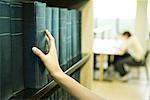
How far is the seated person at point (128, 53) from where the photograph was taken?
14.6 feet

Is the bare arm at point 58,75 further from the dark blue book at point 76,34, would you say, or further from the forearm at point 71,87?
the dark blue book at point 76,34

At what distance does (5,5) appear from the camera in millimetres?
784

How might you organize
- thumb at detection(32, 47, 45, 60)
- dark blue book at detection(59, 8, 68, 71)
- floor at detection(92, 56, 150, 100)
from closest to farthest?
thumb at detection(32, 47, 45, 60) < dark blue book at detection(59, 8, 68, 71) < floor at detection(92, 56, 150, 100)

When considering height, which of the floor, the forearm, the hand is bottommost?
the floor

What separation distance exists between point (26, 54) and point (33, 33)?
8cm

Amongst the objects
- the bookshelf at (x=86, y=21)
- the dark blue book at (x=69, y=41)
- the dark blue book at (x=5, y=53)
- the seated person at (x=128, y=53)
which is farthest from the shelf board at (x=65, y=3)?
the seated person at (x=128, y=53)

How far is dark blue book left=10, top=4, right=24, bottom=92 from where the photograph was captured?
0.85 m

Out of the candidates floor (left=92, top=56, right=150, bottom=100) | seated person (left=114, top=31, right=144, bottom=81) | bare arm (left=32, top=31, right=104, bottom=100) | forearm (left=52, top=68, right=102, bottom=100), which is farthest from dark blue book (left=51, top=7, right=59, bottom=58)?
seated person (left=114, top=31, right=144, bottom=81)

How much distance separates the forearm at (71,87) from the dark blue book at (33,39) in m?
0.07

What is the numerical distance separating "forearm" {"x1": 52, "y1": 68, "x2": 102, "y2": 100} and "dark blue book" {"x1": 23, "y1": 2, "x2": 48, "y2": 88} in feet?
0.22

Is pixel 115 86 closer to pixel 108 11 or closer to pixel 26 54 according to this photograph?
pixel 108 11

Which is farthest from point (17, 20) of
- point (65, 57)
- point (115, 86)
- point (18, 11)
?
point (115, 86)

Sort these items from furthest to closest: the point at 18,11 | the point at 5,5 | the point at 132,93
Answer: the point at 132,93
the point at 18,11
the point at 5,5

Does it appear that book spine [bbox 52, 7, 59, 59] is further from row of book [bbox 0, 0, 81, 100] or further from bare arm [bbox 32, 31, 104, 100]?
bare arm [bbox 32, 31, 104, 100]
